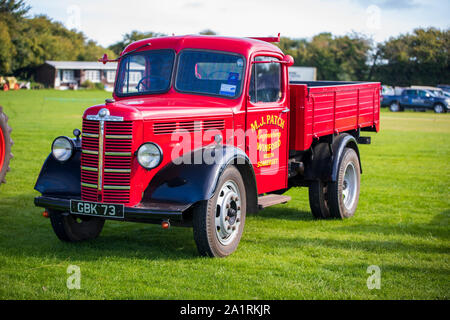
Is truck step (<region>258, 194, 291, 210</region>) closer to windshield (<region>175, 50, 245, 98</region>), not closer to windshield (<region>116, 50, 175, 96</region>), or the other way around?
windshield (<region>175, 50, 245, 98</region>)

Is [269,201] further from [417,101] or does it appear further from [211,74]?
[417,101]

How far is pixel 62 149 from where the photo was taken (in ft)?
21.1

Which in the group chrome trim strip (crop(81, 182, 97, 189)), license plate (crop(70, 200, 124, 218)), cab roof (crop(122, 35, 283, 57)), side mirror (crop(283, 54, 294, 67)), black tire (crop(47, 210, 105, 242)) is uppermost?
cab roof (crop(122, 35, 283, 57))

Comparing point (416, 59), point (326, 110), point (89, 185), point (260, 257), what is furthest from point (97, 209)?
point (416, 59)

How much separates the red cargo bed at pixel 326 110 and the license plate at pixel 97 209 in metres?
2.93

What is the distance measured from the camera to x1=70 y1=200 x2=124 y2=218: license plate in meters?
5.70

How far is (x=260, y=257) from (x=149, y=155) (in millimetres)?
1664

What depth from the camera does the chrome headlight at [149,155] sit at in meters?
5.70

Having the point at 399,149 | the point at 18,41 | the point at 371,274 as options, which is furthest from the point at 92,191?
the point at 18,41

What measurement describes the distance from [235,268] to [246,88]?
2138 millimetres

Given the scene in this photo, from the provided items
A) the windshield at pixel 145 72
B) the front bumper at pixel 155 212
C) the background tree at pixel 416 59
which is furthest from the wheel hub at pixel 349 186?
the background tree at pixel 416 59

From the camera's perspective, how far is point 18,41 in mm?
68750

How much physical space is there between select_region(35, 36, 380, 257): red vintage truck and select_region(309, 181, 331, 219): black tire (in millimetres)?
15

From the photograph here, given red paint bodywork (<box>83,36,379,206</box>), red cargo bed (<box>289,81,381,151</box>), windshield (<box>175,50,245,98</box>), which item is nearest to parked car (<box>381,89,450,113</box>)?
red cargo bed (<box>289,81,381,151</box>)
